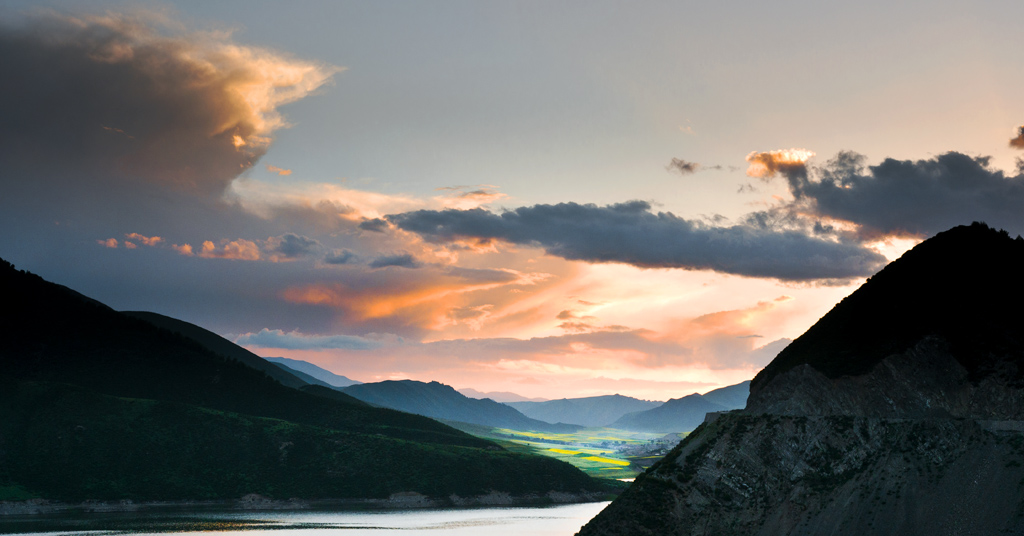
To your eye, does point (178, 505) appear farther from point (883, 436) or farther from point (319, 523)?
point (883, 436)

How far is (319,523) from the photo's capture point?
15088 cm

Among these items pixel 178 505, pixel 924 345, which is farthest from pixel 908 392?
pixel 178 505

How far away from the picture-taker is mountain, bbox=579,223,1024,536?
82.0 m

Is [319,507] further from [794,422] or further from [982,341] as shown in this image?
[982,341]

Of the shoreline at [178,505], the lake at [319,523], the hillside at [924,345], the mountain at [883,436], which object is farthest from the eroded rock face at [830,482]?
the shoreline at [178,505]

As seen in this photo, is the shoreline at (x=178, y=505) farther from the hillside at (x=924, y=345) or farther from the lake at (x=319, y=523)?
the hillside at (x=924, y=345)

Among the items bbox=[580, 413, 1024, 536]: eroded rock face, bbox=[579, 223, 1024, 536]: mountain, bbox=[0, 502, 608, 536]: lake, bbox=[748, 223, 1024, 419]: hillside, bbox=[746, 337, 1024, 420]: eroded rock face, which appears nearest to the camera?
bbox=[580, 413, 1024, 536]: eroded rock face

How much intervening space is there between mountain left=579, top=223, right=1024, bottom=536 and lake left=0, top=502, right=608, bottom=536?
45.4 meters

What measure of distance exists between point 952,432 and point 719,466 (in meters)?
24.9

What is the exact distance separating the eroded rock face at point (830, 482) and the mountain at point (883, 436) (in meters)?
0.14

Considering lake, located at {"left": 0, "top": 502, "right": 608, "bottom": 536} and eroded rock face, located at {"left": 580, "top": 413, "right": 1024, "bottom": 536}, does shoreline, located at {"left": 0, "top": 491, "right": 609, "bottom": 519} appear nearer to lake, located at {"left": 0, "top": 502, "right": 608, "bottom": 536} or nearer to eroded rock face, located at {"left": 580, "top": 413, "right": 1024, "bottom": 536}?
lake, located at {"left": 0, "top": 502, "right": 608, "bottom": 536}

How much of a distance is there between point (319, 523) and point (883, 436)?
10362 centimetres

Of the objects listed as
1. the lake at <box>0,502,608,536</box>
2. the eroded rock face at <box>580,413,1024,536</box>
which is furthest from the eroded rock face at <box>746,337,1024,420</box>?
the lake at <box>0,502,608,536</box>

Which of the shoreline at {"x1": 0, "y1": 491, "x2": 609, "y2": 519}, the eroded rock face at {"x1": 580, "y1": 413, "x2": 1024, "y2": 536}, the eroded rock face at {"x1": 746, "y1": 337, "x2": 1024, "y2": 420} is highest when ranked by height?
the eroded rock face at {"x1": 746, "y1": 337, "x2": 1024, "y2": 420}
